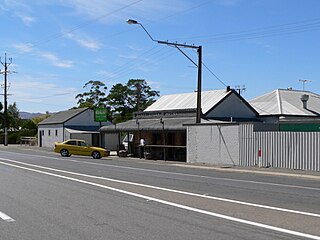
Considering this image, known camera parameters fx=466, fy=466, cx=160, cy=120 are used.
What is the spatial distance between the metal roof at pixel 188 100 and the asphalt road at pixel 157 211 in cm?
2284

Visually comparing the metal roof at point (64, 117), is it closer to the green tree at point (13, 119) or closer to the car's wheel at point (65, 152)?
the car's wheel at point (65, 152)

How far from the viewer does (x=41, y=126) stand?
66.5 m

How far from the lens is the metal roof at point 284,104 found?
134 ft

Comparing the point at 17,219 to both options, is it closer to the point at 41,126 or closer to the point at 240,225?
the point at 240,225

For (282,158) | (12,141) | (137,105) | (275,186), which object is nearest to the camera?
(275,186)

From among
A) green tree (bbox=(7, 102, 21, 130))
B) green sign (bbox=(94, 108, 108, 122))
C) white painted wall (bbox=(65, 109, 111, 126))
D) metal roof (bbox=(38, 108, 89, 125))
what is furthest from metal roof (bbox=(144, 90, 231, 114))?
green tree (bbox=(7, 102, 21, 130))

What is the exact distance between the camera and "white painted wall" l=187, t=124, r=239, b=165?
2836 cm

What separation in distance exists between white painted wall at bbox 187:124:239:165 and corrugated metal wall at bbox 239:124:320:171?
2.10 ft

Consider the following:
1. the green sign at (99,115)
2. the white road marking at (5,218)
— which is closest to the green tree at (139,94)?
the green sign at (99,115)

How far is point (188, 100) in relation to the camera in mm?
43688

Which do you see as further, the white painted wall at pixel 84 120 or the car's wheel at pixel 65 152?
the white painted wall at pixel 84 120

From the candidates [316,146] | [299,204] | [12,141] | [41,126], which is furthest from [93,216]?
[12,141]

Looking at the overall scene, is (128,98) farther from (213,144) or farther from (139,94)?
(213,144)

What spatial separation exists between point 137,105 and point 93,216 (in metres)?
80.5
